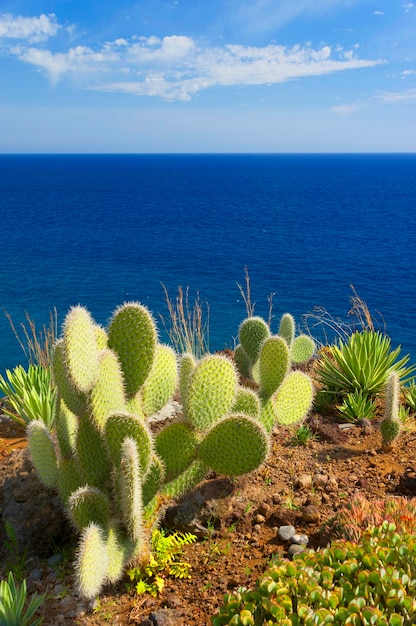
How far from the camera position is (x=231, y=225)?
1751 inches

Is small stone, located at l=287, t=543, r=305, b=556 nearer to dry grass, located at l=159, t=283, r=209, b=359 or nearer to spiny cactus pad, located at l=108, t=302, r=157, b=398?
spiny cactus pad, located at l=108, t=302, r=157, b=398

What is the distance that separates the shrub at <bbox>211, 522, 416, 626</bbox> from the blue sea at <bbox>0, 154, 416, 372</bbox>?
6504 millimetres

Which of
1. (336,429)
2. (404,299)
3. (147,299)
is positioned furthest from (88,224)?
(336,429)

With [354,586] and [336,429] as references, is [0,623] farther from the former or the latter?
[336,429]

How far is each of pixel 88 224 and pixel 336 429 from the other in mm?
41246

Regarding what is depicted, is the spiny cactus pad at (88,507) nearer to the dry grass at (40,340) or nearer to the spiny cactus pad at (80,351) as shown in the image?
the spiny cactus pad at (80,351)

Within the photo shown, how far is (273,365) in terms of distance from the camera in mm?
3531

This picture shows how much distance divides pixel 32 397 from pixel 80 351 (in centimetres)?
196

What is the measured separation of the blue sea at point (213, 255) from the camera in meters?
21.1

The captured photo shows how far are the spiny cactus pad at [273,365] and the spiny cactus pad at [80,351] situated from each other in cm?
132

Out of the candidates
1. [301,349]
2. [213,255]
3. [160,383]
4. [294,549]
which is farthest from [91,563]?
[213,255]

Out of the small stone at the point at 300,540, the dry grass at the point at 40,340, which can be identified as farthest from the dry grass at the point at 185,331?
the small stone at the point at 300,540

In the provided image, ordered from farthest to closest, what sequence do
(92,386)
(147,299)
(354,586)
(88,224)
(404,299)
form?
(88,224) → (404,299) → (147,299) → (92,386) → (354,586)

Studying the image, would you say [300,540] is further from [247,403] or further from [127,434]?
[127,434]
